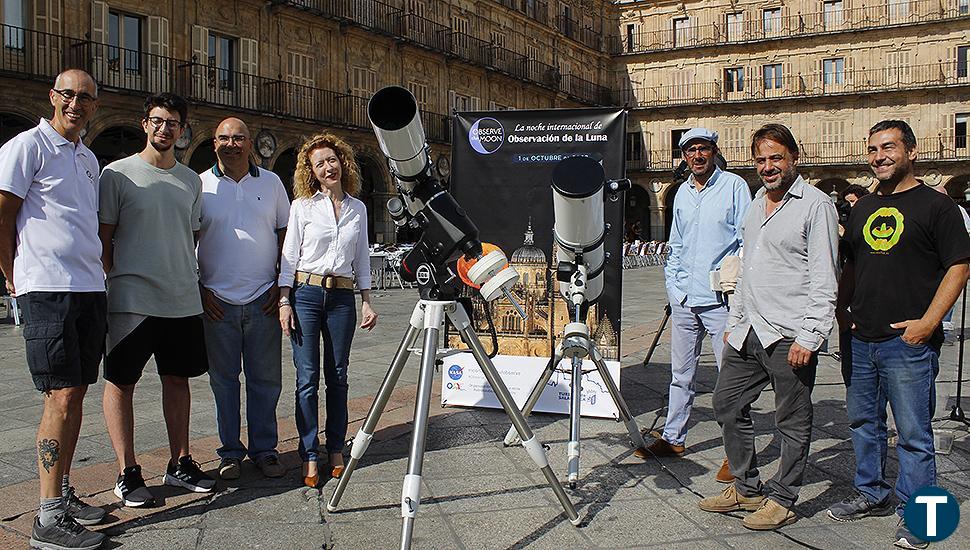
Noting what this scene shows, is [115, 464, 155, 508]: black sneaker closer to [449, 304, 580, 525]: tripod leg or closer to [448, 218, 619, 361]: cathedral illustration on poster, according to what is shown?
[449, 304, 580, 525]: tripod leg

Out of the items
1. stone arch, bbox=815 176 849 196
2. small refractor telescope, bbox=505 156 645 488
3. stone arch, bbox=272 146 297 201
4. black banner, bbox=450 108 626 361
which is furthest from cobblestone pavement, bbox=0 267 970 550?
stone arch, bbox=815 176 849 196

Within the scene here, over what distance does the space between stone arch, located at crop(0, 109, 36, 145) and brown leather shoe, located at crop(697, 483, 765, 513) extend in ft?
51.5

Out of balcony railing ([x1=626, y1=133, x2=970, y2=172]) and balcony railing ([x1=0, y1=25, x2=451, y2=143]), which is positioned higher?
balcony railing ([x1=626, y1=133, x2=970, y2=172])

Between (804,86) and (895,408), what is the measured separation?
3505cm

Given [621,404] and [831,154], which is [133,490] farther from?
[831,154]

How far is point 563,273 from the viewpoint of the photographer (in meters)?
3.45

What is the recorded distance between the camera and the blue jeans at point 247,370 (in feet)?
12.3

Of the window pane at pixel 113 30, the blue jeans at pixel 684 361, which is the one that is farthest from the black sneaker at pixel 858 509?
the window pane at pixel 113 30

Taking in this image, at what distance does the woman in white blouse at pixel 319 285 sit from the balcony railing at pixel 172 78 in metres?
12.5

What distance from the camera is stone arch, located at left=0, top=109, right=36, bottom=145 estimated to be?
15234 millimetres

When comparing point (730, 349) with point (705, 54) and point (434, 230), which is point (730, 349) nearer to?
point (434, 230)

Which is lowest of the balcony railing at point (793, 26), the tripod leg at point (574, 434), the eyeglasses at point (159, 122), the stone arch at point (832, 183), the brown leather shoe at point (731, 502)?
the brown leather shoe at point (731, 502)

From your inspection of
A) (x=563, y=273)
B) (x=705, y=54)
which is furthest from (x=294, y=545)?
(x=705, y=54)

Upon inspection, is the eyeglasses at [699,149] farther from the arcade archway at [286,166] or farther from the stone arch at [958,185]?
the stone arch at [958,185]
